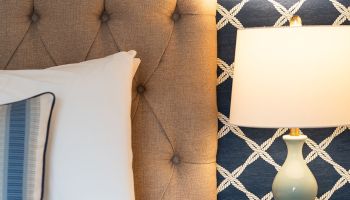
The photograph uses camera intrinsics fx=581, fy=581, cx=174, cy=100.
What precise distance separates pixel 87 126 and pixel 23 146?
5.9 inches

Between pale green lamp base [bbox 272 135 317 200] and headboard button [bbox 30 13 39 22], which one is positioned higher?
headboard button [bbox 30 13 39 22]

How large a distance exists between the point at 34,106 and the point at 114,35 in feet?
1.17

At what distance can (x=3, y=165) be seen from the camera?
118 centimetres

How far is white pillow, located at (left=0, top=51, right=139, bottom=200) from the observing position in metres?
1.27

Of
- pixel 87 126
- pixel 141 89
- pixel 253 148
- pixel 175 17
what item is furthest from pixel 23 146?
pixel 253 148

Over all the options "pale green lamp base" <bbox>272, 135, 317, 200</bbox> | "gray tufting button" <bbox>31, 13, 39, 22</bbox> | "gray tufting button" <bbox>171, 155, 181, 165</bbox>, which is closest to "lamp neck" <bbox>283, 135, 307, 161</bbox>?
"pale green lamp base" <bbox>272, 135, 317, 200</bbox>

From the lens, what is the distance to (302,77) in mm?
1264

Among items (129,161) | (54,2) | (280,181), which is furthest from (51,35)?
(280,181)

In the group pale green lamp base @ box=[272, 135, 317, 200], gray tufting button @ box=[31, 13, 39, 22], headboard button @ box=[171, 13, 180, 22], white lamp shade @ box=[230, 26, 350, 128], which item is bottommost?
pale green lamp base @ box=[272, 135, 317, 200]

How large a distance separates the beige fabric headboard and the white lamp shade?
25cm

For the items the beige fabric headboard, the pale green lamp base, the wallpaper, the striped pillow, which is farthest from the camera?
the wallpaper

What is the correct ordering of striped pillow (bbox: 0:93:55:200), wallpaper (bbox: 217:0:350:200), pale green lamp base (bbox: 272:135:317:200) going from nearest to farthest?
striped pillow (bbox: 0:93:55:200)
pale green lamp base (bbox: 272:135:317:200)
wallpaper (bbox: 217:0:350:200)

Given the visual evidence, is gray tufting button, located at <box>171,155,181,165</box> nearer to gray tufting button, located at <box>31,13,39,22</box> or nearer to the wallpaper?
the wallpaper

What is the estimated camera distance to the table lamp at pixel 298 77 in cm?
126
